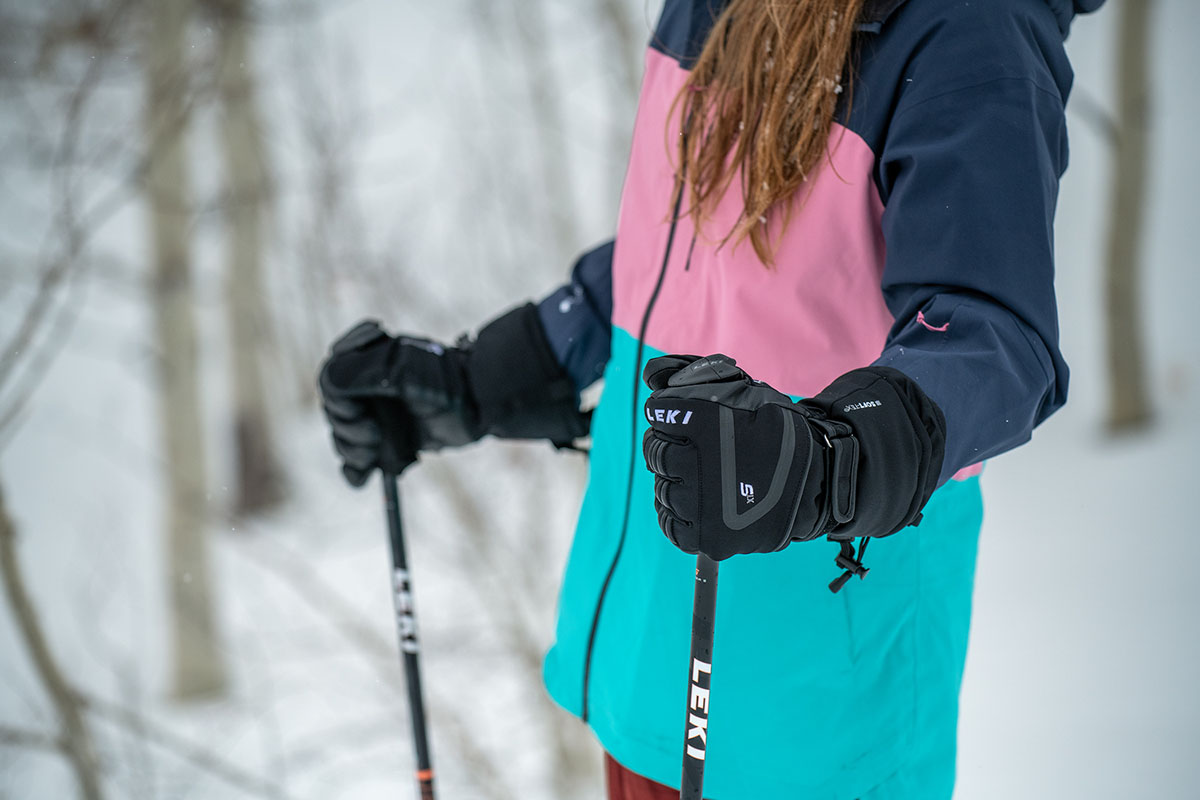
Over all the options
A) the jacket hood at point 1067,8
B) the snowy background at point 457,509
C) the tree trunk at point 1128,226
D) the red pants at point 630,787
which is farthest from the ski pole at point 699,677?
the tree trunk at point 1128,226

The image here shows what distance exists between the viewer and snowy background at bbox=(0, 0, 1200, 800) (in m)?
2.61

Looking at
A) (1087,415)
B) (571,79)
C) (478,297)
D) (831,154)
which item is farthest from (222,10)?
(1087,415)

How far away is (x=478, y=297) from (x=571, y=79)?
3948 mm

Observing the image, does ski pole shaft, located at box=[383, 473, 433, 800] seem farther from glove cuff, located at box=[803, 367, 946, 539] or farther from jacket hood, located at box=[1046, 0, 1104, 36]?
jacket hood, located at box=[1046, 0, 1104, 36]

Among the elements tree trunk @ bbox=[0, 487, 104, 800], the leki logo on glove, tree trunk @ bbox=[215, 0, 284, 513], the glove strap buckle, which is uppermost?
tree trunk @ bbox=[215, 0, 284, 513]

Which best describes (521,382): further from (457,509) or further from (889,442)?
(457,509)

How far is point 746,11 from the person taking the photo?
3.18 feet

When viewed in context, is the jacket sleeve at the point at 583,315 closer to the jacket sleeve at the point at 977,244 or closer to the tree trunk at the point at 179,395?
the jacket sleeve at the point at 977,244

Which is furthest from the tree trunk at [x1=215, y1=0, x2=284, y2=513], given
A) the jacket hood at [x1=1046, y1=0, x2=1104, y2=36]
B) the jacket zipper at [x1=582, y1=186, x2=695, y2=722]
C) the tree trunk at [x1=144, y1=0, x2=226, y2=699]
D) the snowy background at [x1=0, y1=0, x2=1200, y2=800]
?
the jacket hood at [x1=1046, y1=0, x2=1104, y2=36]

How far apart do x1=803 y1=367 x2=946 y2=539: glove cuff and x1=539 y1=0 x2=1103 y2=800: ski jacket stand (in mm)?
24

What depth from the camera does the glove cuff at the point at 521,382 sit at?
1.40 m

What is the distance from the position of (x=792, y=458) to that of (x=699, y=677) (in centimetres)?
34

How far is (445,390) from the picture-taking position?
1422mm

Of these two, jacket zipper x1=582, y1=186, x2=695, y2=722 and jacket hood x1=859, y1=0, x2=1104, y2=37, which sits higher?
jacket hood x1=859, y1=0, x2=1104, y2=37
